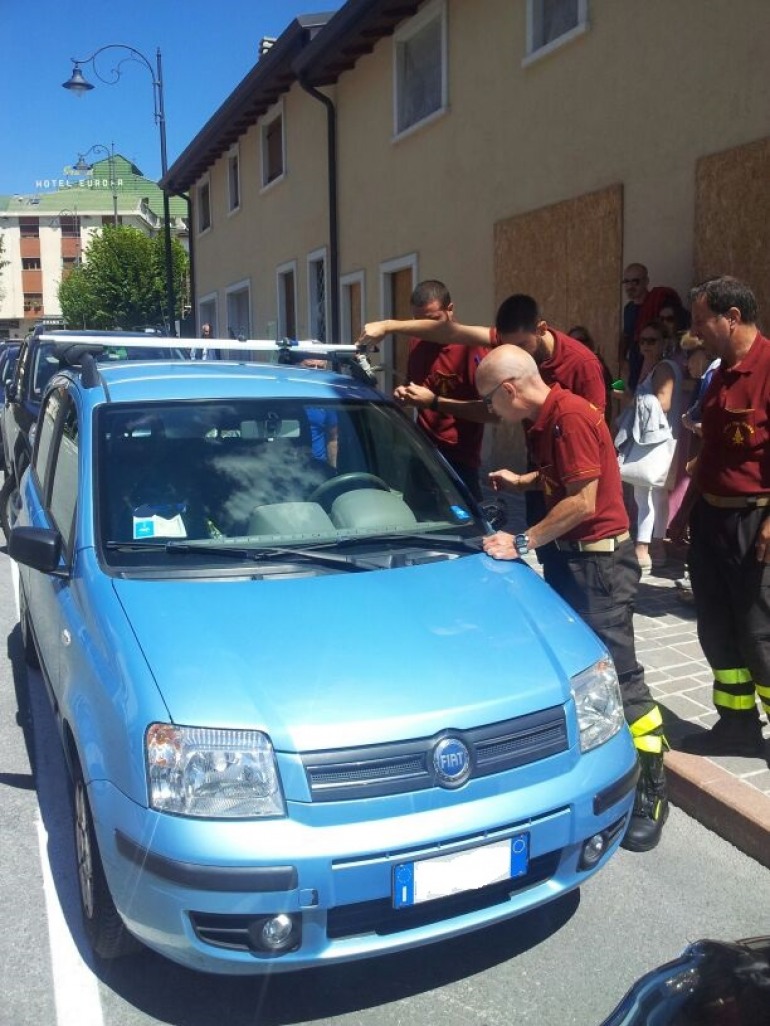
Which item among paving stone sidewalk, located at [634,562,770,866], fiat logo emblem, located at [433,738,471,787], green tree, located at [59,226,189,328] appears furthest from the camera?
green tree, located at [59,226,189,328]

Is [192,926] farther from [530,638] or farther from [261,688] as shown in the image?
[530,638]

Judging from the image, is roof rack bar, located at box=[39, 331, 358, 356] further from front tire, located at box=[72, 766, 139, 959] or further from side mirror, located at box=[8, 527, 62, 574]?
front tire, located at box=[72, 766, 139, 959]

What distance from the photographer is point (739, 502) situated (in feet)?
12.3

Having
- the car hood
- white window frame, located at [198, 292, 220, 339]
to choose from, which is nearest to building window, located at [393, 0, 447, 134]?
the car hood

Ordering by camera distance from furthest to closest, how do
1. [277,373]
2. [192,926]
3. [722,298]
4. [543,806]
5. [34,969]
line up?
[277,373] → [722,298] → [34,969] → [543,806] → [192,926]

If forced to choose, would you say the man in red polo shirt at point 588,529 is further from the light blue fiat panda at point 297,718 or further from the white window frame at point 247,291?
the white window frame at point 247,291

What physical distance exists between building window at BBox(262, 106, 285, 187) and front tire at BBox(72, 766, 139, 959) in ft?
50.3

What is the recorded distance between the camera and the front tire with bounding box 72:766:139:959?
2.61 metres

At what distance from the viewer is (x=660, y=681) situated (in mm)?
4922

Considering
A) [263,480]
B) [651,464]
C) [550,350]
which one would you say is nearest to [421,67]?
[651,464]

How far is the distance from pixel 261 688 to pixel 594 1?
7662 millimetres

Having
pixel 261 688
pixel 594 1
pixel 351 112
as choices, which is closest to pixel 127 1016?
pixel 261 688

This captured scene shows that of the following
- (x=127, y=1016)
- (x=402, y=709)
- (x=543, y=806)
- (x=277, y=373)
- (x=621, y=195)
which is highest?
(x=621, y=195)

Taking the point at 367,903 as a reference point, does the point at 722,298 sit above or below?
above
